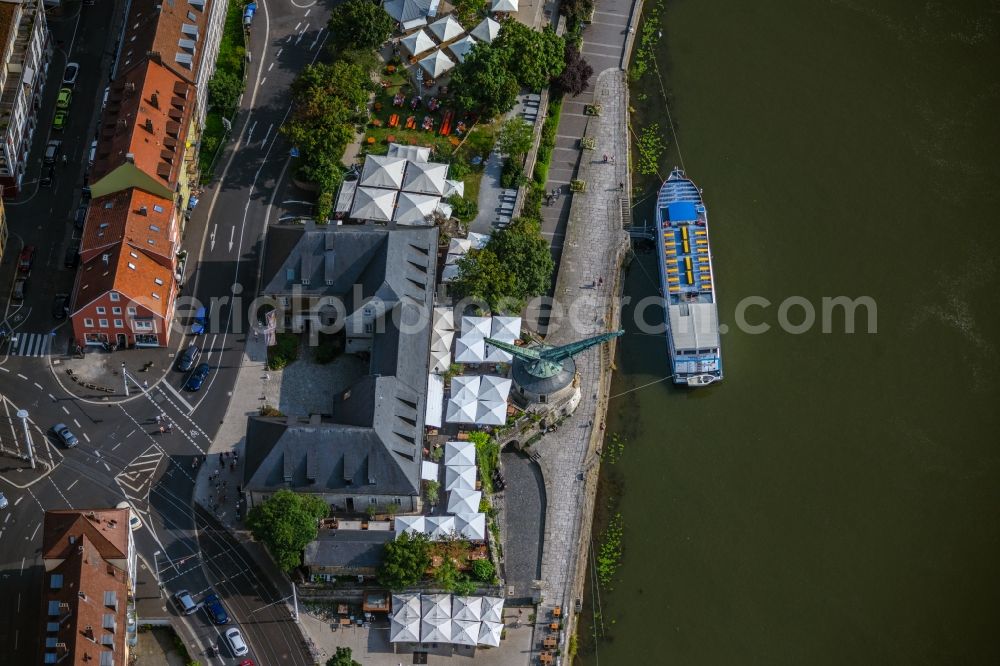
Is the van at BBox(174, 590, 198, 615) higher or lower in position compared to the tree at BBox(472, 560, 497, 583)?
lower

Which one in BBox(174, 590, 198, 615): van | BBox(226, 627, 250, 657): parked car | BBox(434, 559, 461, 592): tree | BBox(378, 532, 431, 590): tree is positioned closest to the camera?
BBox(226, 627, 250, 657): parked car

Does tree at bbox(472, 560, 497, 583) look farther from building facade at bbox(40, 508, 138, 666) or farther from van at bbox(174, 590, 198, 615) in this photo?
building facade at bbox(40, 508, 138, 666)

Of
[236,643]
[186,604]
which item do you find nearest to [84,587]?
[186,604]

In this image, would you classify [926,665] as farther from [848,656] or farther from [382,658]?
[382,658]

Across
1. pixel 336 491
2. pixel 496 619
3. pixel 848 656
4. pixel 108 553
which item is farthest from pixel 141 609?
pixel 848 656

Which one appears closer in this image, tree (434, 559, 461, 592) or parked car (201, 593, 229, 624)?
parked car (201, 593, 229, 624)

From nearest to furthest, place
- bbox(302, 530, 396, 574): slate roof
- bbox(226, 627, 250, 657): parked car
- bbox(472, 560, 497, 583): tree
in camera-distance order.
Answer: bbox(226, 627, 250, 657): parked car, bbox(302, 530, 396, 574): slate roof, bbox(472, 560, 497, 583): tree

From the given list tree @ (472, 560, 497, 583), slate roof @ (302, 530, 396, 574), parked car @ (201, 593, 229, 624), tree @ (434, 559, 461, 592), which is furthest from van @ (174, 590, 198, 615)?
tree @ (472, 560, 497, 583)
